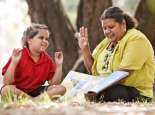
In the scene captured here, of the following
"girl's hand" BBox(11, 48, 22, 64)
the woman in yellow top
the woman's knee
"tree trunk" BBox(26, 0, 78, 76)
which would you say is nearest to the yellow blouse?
the woman in yellow top

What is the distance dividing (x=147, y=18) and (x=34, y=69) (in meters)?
2.83

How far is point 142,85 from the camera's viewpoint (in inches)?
241

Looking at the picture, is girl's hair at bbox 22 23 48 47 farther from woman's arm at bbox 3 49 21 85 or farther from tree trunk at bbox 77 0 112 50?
tree trunk at bbox 77 0 112 50

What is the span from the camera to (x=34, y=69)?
21.4 ft

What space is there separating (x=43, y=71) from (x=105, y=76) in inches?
28.5

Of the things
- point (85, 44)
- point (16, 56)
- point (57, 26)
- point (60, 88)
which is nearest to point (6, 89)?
point (16, 56)

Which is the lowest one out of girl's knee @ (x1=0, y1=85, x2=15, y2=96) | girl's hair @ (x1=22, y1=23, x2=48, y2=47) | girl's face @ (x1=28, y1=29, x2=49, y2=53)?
girl's knee @ (x1=0, y1=85, x2=15, y2=96)

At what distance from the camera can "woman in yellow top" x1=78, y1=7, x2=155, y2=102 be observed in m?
5.98

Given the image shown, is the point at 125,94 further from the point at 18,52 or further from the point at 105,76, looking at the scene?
the point at 18,52

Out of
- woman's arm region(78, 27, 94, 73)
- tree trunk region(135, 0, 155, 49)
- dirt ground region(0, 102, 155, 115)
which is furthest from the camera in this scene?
tree trunk region(135, 0, 155, 49)

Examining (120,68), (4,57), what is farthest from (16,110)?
(4,57)

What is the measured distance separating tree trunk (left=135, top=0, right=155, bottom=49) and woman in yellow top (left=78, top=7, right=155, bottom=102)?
2.52 meters

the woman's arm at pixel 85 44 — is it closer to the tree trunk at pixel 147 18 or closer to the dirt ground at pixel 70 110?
the dirt ground at pixel 70 110

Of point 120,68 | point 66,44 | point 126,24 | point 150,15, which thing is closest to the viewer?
point 120,68
